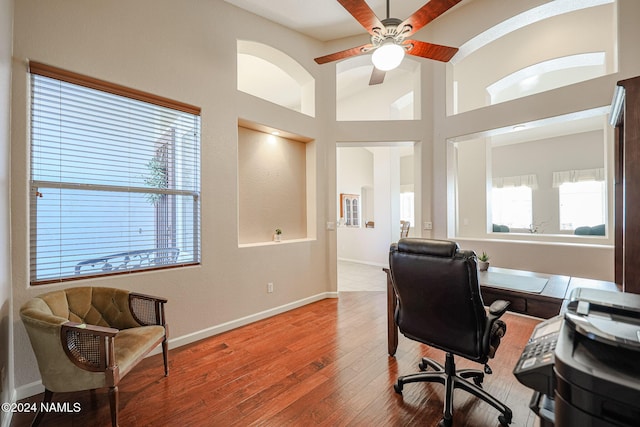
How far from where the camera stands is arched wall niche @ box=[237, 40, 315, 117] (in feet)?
11.9

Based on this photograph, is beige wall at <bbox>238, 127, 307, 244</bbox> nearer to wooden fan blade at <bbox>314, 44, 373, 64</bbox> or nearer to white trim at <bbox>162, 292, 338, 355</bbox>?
white trim at <bbox>162, 292, 338, 355</bbox>

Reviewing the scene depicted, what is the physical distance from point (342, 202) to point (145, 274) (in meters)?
6.21

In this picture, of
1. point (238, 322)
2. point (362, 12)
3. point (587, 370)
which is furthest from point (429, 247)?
point (238, 322)

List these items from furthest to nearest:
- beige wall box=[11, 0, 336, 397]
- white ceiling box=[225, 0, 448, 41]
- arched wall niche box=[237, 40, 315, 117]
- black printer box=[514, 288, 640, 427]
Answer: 1. arched wall niche box=[237, 40, 315, 117]
2. white ceiling box=[225, 0, 448, 41]
3. beige wall box=[11, 0, 336, 397]
4. black printer box=[514, 288, 640, 427]

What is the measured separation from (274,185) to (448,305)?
2855 millimetres

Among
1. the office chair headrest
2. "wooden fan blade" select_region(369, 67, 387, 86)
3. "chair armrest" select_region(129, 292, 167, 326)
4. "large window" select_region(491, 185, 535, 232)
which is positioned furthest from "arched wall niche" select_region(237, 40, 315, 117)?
"large window" select_region(491, 185, 535, 232)

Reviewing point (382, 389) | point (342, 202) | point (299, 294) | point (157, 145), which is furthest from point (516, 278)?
point (342, 202)

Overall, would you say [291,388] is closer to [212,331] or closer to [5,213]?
[212,331]

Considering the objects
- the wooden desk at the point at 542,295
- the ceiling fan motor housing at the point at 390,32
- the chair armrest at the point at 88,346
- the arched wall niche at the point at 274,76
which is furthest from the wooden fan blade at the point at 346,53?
the chair armrest at the point at 88,346

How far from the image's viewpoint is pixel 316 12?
3.47m

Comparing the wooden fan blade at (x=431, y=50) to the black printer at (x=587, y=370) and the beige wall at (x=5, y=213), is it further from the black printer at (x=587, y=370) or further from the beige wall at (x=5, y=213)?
the beige wall at (x=5, y=213)

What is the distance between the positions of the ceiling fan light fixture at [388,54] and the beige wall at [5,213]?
8.28 feet

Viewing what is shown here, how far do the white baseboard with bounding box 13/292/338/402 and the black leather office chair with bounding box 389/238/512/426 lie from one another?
206cm

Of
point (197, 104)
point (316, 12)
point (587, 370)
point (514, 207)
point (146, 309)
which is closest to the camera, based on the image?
point (587, 370)
